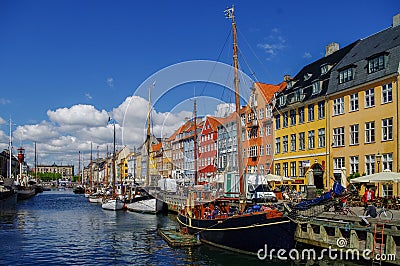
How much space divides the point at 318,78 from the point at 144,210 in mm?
29497

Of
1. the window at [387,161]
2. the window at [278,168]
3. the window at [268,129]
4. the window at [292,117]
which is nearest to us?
the window at [387,161]

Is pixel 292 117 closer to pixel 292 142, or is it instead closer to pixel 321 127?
pixel 292 142

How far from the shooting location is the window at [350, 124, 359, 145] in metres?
44.2

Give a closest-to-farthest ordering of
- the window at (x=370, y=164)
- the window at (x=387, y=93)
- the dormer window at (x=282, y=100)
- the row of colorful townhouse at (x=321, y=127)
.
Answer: the window at (x=387, y=93)
the row of colorful townhouse at (x=321, y=127)
the window at (x=370, y=164)
the dormer window at (x=282, y=100)

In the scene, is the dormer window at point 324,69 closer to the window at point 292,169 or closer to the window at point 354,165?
the window at point 292,169

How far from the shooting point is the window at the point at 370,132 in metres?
42.1

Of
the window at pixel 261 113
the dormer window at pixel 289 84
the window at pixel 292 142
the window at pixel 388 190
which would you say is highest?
the dormer window at pixel 289 84

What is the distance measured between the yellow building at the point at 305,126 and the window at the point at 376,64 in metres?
7.51

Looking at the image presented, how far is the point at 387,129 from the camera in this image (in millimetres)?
40281

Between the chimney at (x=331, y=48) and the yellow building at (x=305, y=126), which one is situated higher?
the chimney at (x=331, y=48)

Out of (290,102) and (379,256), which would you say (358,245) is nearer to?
(379,256)

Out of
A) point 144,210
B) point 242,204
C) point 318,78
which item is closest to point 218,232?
point 242,204

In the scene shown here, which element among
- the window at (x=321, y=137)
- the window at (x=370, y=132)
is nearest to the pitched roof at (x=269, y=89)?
the window at (x=321, y=137)

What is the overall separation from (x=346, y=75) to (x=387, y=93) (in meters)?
7.20
